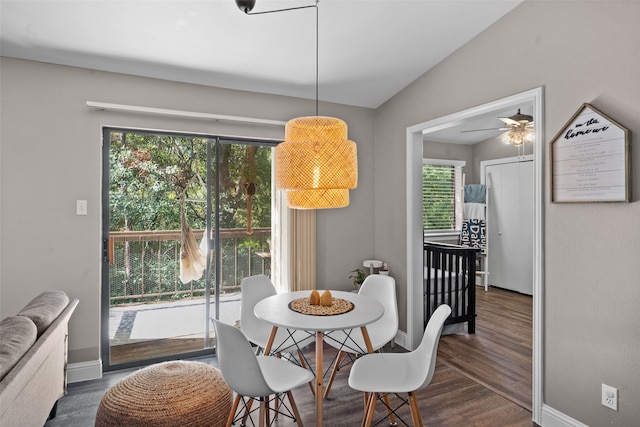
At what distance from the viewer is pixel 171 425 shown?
6.38 feet

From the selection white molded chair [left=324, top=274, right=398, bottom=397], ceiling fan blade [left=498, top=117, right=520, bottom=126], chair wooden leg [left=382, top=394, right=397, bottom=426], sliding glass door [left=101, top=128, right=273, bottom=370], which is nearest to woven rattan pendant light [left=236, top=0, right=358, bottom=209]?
white molded chair [left=324, top=274, right=398, bottom=397]

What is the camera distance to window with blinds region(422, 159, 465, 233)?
588 centimetres

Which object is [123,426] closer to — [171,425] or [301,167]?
[171,425]

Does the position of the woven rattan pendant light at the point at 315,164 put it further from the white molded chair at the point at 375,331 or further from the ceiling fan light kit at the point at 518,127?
the ceiling fan light kit at the point at 518,127

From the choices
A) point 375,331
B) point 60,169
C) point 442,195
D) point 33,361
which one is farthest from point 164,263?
point 442,195

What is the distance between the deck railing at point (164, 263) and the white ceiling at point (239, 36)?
4.64 ft

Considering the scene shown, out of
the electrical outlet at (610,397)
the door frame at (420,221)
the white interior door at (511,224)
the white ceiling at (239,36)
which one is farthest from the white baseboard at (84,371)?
the white interior door at (511,224)

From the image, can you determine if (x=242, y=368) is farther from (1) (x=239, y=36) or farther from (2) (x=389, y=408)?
(1) (x=239, y=36)

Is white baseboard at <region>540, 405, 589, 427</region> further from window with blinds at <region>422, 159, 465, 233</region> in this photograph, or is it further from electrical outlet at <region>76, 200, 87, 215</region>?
window with blinds at <region>422, 159, 465, 233</region>

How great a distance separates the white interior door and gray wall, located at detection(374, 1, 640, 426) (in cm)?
347

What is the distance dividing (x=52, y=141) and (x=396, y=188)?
301 cm

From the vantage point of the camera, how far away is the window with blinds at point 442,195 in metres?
5.88

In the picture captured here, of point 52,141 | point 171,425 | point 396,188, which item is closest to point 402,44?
point 396,188

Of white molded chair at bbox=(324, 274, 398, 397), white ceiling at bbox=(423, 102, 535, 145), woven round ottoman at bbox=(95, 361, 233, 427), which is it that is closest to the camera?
woven round ottoman at bbox=(95, 361, 233, 427)
